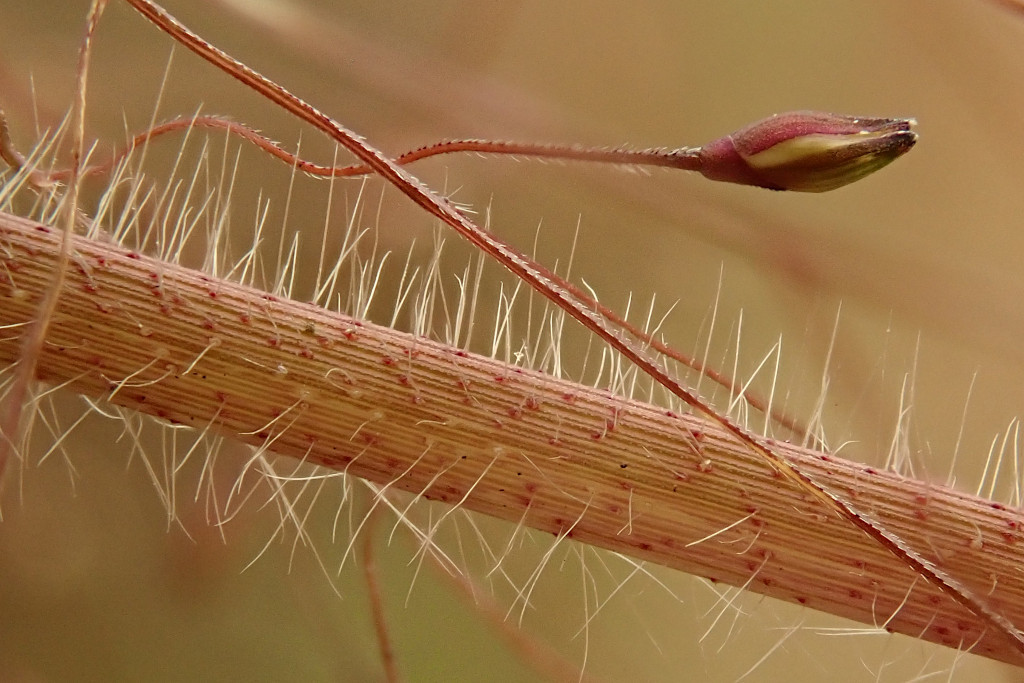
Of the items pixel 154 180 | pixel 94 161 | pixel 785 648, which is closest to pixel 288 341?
pixel 154 180

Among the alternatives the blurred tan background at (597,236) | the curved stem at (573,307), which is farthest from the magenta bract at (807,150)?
the blurred tan background at (597,236)

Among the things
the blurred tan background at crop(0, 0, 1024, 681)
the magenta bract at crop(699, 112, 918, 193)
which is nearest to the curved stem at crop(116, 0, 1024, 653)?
the magenta bract at crop(699, 112, 918, 193)

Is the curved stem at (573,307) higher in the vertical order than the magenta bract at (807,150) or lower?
lower

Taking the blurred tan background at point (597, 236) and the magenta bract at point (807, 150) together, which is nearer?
the magenta bract at point (807, 150)

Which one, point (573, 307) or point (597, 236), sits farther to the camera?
point (597, 236)

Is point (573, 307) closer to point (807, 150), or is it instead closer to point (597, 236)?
point (807, 150)

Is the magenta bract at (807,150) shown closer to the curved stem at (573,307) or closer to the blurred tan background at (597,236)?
the curved stem at (573,307)

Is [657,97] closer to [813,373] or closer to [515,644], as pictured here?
[813,373]

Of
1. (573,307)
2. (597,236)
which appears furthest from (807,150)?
(597,236)
